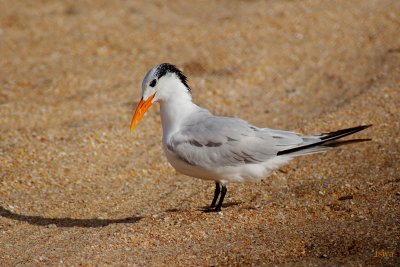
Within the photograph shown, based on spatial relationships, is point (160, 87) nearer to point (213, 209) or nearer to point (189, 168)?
point (189, 168)

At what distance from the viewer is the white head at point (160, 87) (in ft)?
15.6

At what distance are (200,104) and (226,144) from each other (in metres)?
2.67

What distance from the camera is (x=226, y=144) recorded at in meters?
4.54

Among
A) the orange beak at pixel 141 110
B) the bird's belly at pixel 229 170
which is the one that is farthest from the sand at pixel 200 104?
the orange beak at pixel 141 110

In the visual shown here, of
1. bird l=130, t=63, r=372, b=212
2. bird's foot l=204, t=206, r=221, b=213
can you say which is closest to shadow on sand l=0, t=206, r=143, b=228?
bird's foot l=204, t=206, r=221, b=213

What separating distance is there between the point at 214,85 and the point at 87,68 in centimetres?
181

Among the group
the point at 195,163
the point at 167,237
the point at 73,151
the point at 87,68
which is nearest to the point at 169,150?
the point at 195,163

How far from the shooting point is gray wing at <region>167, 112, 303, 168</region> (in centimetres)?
450

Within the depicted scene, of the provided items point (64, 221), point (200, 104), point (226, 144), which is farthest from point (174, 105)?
point (200, 104)

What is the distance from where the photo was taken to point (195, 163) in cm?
447

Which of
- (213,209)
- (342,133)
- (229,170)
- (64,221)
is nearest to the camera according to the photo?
(342,133)

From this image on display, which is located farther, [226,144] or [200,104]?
[200,104]

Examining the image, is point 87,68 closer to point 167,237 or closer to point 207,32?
point 207,32

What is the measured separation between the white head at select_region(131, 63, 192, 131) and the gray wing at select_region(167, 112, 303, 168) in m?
0.38
